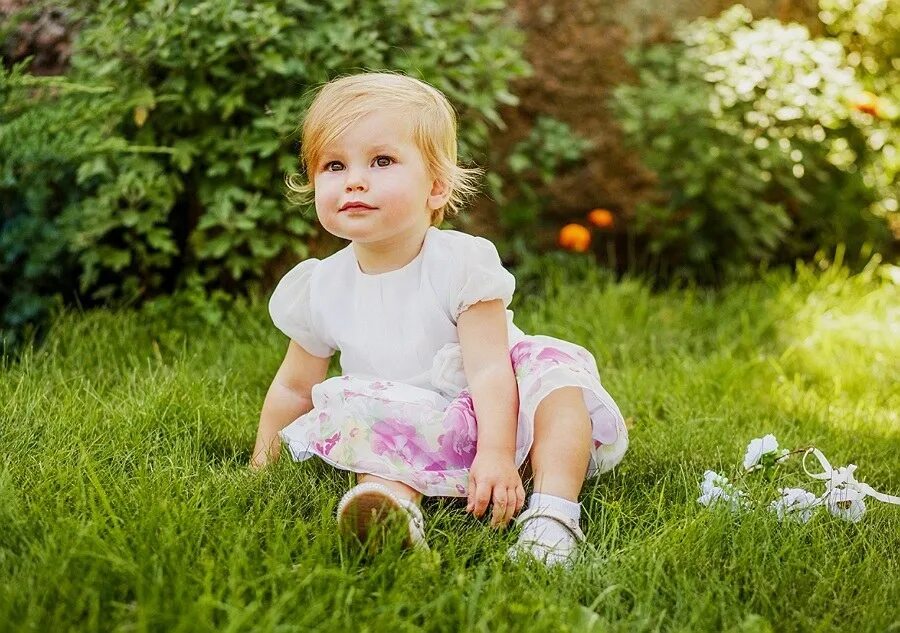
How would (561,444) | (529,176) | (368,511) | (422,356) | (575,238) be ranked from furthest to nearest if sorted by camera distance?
(529,176) → (575,238) → (422,356) → (561,444) → (368,511)

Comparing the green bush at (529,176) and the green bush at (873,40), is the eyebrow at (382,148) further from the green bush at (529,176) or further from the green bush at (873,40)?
the green bush at (873,40)

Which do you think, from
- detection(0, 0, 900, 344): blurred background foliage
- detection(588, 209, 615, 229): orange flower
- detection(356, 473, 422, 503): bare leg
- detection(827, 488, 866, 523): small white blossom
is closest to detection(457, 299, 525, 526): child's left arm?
detection(356, 473, 422, 503): bare leg

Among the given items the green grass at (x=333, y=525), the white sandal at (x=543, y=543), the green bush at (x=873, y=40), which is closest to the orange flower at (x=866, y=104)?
the green bush at (x=873, y=40)

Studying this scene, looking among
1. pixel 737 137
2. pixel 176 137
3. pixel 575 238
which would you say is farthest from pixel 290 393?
pixel 737 137

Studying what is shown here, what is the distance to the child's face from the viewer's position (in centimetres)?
191

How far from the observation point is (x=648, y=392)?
2652 millimetres

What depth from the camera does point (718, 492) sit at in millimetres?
1907

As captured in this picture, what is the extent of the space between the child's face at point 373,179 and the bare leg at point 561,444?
461 millimetres

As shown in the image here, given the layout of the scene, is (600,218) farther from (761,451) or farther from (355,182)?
(355,182)

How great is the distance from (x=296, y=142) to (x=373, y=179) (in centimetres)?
124

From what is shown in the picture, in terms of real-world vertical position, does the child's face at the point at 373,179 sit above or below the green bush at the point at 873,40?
above

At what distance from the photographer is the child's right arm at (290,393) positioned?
2139 millimetres

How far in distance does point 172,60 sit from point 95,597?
2.04m

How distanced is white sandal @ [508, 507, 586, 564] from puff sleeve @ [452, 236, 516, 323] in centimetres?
40
